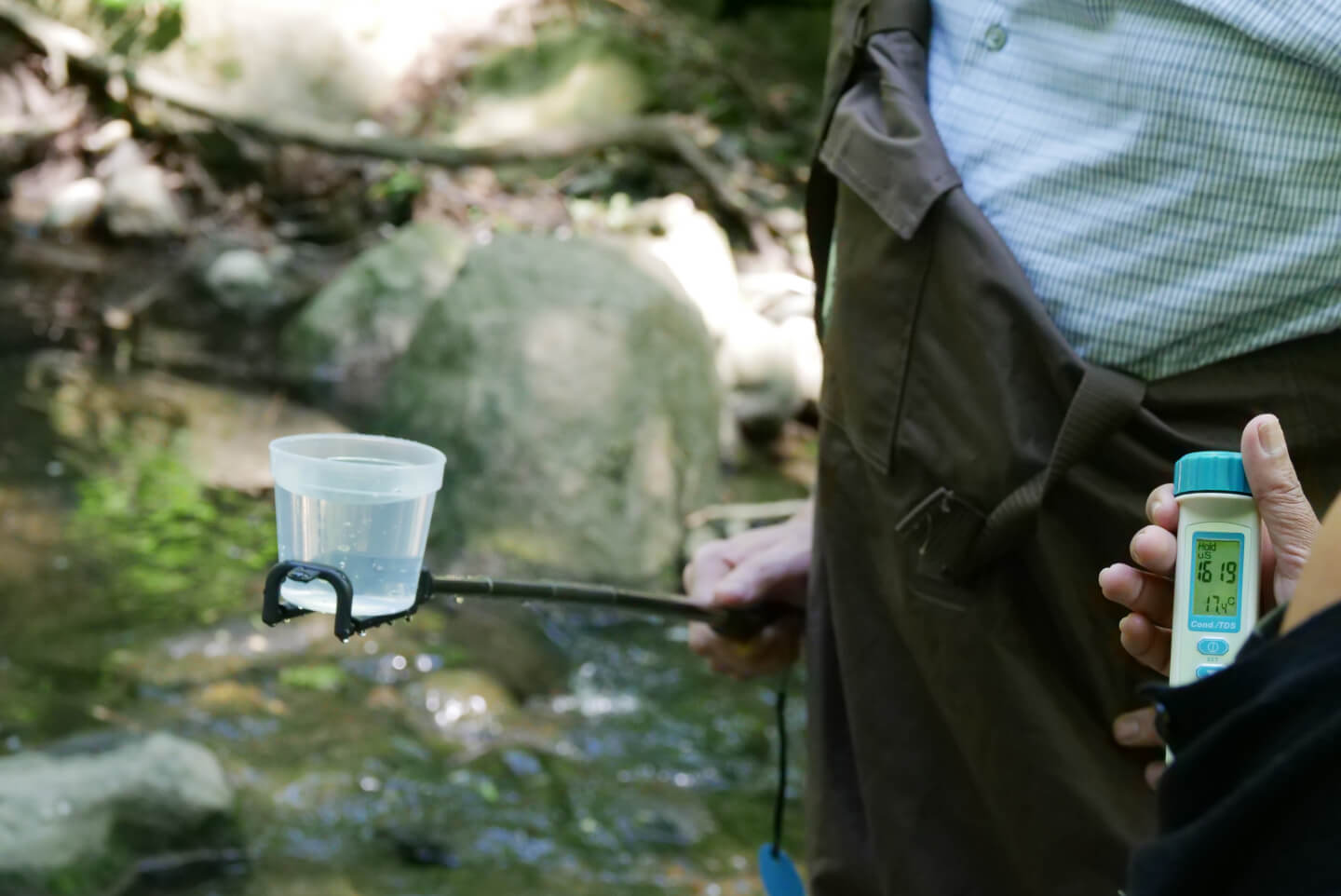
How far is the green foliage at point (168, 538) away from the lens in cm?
440

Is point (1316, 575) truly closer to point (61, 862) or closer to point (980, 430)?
point (980, 430)

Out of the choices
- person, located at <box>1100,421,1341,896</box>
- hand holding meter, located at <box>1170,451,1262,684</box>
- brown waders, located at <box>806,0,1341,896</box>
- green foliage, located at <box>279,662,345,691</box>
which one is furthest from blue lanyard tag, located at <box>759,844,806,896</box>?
green foliage, located at <box>279,662,345,691</box>

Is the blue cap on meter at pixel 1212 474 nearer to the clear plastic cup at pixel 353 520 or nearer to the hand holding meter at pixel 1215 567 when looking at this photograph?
the hand holding meter at pixel 1215 567

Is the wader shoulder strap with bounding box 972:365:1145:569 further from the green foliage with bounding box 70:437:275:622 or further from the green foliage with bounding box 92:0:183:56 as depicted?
the green foliage with bounding box 92:0:183:56

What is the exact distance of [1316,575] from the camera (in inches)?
20.6

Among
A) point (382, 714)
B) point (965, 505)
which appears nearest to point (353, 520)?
point (965, 505)

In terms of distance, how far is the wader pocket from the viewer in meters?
1.25

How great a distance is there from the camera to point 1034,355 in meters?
1.17

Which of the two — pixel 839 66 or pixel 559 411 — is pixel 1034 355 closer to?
pixel 839 66

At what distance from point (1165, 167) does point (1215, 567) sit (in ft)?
1.46

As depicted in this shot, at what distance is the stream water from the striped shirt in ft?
8.08

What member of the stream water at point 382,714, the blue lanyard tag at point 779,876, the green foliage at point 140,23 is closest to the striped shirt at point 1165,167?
the blue lanyard tag at point 779,876

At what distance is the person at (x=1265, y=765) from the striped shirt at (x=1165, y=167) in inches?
23.5

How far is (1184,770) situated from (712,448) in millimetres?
5101
